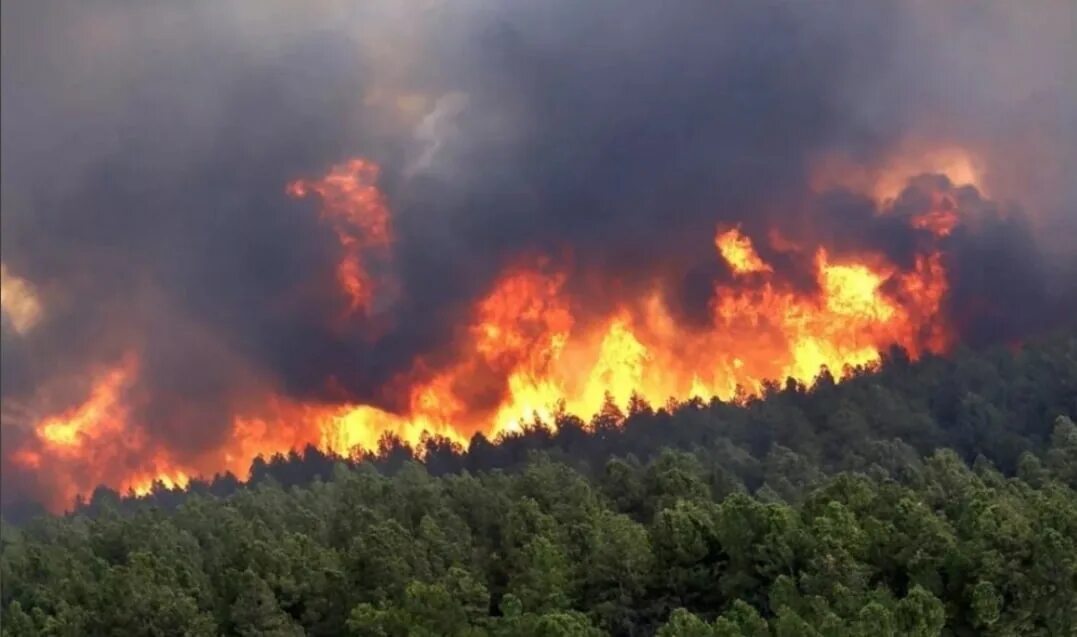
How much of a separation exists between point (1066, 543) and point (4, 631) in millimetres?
64975

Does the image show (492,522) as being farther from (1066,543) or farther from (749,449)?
(749,449)

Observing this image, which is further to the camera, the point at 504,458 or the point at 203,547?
the point at 504,458

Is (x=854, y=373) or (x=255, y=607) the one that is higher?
(x=854, y=373)

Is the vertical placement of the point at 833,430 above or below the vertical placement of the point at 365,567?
above

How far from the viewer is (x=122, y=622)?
74.0m

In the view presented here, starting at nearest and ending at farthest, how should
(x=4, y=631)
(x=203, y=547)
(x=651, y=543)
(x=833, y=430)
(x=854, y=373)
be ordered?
(x=651, y=543)
(x=4, y=631)
(x=203, y=547)
(x=833, y=430)
(x=854, y=373)

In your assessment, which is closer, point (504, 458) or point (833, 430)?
point (833, 430)

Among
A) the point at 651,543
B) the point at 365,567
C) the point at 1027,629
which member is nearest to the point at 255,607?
the point at 365,567

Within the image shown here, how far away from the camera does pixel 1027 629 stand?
61.6 metres

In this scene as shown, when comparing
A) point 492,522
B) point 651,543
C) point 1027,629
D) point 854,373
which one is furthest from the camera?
point 854,373

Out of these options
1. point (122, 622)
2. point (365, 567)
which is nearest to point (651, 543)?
point (365, 567)

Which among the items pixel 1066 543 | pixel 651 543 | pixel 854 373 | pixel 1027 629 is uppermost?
pixel 854 373

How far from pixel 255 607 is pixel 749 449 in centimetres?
8767

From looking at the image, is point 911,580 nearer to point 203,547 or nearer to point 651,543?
point 651,543
